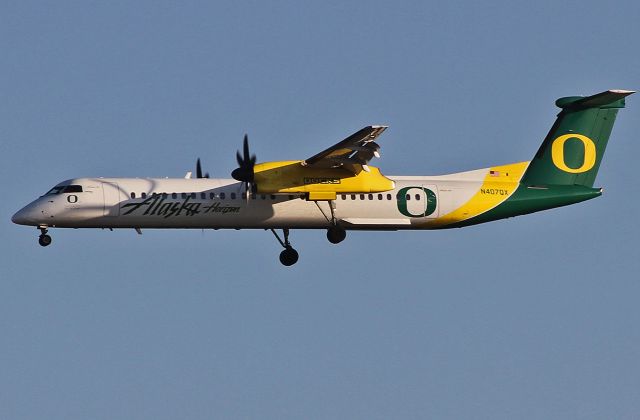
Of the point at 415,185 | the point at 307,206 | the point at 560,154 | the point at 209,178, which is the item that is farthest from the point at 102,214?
the point at 560,154

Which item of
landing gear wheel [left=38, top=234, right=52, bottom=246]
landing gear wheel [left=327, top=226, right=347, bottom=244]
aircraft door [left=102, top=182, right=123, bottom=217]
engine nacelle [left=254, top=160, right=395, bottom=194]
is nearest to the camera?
engine nacelle [left=254, top=160, right=395, bottom=194]

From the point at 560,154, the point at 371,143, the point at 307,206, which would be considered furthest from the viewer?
the point at 560,154

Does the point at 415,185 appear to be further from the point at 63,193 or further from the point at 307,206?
the point at 63,193

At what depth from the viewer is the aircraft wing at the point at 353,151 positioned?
2864 cm

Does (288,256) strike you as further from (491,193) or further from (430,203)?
(491,193)

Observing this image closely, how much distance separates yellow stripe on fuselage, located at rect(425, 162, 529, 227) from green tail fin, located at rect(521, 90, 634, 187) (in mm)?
532

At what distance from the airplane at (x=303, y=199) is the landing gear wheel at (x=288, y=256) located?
0.03m

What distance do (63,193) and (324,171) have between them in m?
6.64

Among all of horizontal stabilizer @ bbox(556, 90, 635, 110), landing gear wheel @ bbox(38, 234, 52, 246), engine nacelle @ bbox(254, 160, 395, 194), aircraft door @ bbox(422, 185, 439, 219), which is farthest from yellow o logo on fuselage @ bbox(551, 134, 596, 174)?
landing gear wheel @ bbox(38, 234, 52, 246)

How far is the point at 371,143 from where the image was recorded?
1160 inches

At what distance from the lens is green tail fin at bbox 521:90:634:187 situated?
33.8 m

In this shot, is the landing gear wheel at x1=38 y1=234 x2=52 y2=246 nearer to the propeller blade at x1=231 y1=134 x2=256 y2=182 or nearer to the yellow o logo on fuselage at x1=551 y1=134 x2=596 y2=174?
the propeller blade at x1=231 y1=134 x2=256 y2=182

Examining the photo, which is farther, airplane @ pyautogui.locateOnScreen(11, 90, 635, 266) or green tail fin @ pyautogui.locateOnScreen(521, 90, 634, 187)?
green tail fin @ pyautogui.locateOnScreen(521, 90, 634, 187)

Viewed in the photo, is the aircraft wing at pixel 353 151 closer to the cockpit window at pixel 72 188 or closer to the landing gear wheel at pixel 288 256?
the landing gear wheel at pixel 288 256
